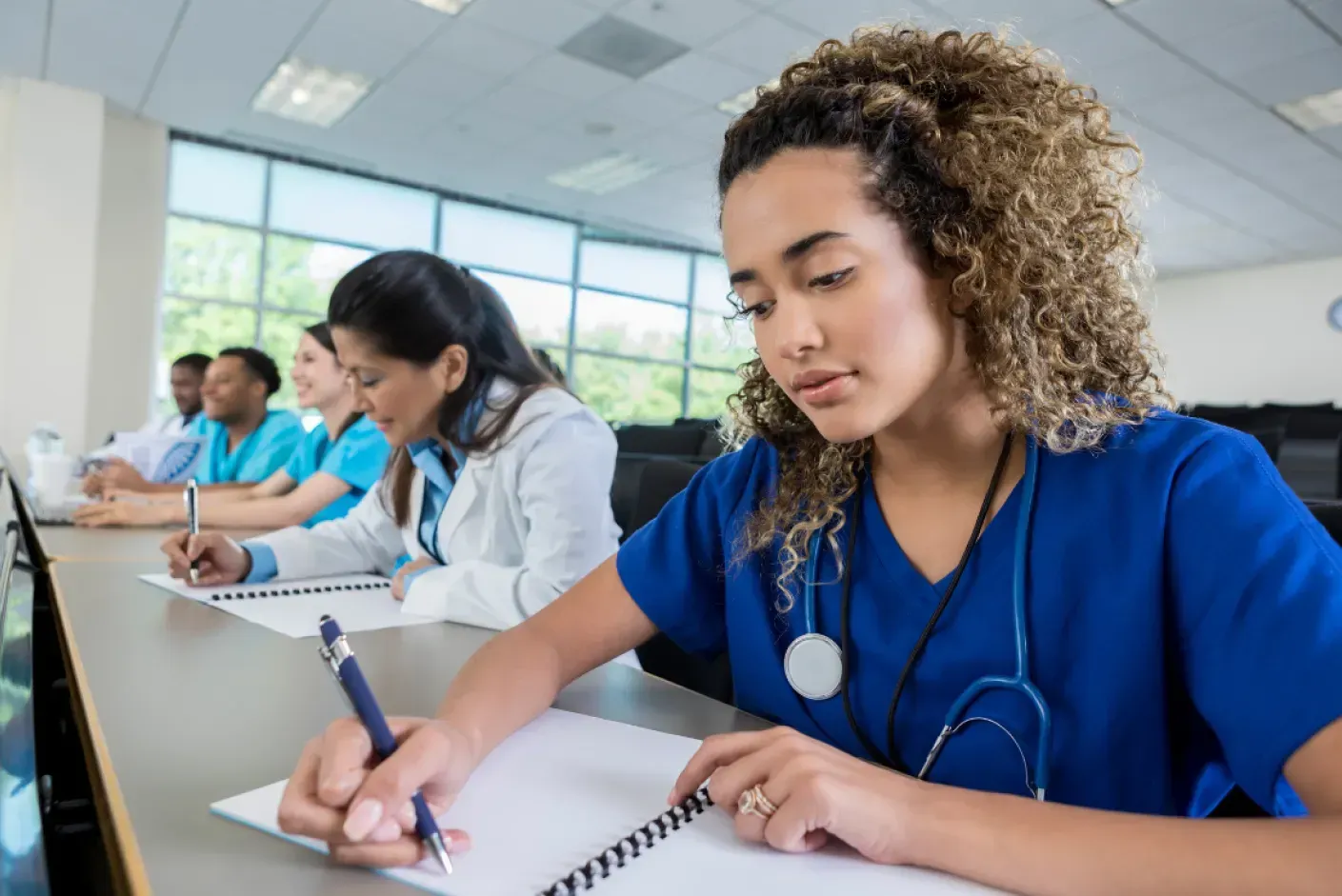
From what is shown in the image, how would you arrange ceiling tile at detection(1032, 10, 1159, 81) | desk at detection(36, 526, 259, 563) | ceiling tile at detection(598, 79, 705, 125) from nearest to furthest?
desk at detection(36, 526, 259, 563) → ceiling tile at detection(1032, 10, 1159, 81) → ceiling tile at detection(598, 79, 705, 125)

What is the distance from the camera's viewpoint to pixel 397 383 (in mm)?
1595

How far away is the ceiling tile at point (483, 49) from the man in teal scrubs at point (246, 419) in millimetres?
2219

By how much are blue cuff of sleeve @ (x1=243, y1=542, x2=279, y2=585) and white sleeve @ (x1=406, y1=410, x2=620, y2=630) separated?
356 mm

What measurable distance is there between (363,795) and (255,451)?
3.36 meters

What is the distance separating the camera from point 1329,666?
582 millimetres

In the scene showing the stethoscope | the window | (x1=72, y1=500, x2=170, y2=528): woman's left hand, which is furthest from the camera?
the window

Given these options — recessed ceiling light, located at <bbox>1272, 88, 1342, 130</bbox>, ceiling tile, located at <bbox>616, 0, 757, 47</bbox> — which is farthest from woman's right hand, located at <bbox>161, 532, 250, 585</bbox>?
recessed ceiling light, located at <bbox>1272, 88, 1342, 130</bbox>

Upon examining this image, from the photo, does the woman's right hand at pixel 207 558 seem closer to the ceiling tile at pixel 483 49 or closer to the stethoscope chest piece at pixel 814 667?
the stethoscope chest piece at pixel 814 667

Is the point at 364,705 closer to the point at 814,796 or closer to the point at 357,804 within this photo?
the point at 357,804

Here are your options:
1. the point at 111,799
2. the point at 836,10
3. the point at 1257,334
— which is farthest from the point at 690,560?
the point at 1257,334

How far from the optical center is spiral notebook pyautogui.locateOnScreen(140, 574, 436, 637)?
1.19 metres

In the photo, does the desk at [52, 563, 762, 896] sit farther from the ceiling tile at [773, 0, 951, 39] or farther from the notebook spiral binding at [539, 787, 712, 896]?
the ceiling tile at [773, 0, 951, 39]

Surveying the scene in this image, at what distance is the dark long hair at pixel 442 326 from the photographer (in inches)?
62.3

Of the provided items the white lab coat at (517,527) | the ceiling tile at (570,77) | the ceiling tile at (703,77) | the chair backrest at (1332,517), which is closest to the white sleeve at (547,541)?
the white lab coat at (517,527)
